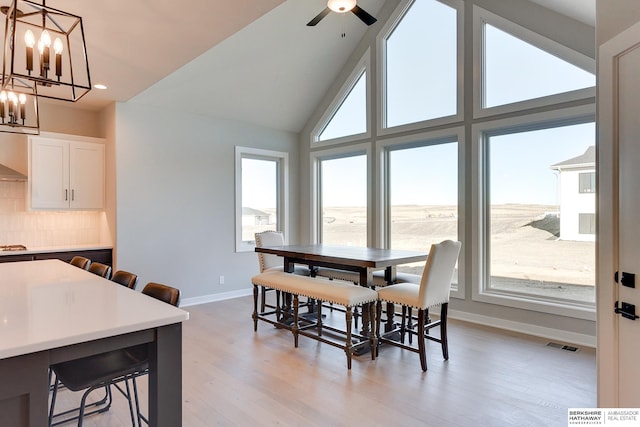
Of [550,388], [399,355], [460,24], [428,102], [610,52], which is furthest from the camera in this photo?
[428,102]

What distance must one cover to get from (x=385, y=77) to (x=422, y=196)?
1835 mm

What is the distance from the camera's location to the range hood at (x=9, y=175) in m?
4.12

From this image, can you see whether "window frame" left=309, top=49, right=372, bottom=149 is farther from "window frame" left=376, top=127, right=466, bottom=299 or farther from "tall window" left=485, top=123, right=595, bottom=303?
"tall window" left=485, top=123, right=595, bottom=303

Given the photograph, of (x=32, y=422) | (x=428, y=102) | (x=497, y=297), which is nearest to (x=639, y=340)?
(x=32, y=422)

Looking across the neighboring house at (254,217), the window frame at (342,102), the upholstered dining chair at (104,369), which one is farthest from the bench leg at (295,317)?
the window frame at (342,102)

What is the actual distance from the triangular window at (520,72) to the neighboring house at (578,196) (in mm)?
725

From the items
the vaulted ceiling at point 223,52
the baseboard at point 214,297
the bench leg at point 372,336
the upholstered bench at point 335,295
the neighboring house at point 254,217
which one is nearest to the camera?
the vaulted ceiling at point 223,52

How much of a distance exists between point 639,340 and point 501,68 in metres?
3.54

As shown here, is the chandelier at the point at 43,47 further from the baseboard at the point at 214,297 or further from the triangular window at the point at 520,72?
the triangular window at the point at 520,72

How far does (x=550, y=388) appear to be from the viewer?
2.77 metres

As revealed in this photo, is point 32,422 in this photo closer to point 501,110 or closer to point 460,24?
point 501,110

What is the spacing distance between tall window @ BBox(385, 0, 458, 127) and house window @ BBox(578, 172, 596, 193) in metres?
1.58

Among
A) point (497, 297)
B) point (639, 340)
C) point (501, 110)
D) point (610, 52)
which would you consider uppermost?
point (501, 110)

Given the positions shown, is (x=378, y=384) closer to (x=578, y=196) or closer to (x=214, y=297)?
(x=578, y=196)
